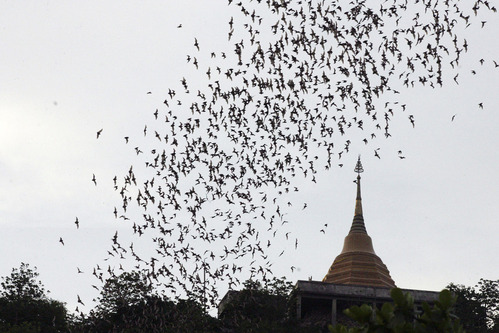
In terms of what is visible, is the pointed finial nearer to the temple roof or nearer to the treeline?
the temple roof

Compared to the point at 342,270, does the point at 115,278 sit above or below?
below

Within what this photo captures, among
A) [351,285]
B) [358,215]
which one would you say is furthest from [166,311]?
[358,215]

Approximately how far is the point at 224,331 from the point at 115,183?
30.5 meters

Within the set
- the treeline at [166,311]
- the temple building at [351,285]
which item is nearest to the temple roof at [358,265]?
the temple building at [351,285]

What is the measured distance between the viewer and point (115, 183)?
20.8 metres

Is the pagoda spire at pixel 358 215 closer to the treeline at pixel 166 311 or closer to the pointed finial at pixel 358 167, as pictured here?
the pointed finial at pixel 358 167

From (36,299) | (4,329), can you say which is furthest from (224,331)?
(36,299)

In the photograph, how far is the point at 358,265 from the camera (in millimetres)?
77125

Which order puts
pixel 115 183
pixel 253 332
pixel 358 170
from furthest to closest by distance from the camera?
pixel 358 170 < pixel 253 332 < pixel 115 183

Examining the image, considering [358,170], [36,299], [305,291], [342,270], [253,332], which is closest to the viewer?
[253,332]

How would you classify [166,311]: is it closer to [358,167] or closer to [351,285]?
[351,285]

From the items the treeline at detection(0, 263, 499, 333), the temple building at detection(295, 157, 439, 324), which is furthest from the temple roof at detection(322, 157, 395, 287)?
the treeline at detection(0, 263, 499, 333)

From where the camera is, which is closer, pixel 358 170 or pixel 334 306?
pixel 334 306

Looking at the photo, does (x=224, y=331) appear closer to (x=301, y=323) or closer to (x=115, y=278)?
(x=301, y=323)
